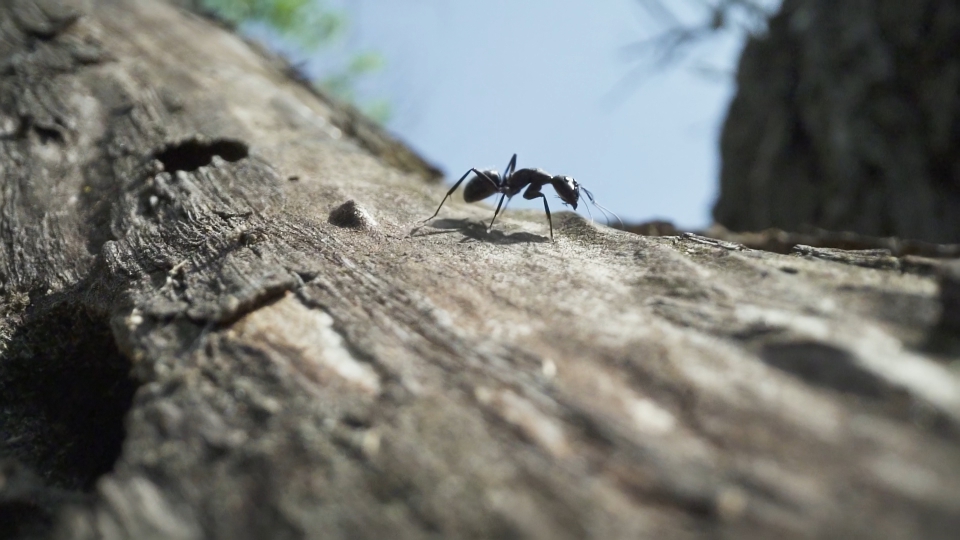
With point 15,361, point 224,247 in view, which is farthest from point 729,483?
point 15,361

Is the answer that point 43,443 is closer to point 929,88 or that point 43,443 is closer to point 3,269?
point 3,269

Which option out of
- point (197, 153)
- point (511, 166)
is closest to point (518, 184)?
point (511, 166)

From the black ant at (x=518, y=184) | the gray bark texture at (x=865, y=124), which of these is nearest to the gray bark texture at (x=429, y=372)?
the black ant at (x=518, y=184)

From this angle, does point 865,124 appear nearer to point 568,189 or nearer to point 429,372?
point 568,189

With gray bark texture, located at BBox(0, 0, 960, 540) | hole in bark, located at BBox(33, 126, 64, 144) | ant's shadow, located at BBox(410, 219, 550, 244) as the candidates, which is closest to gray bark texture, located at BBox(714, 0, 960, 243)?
ant's shadow, located at BBox(410, 219, 550, 244)

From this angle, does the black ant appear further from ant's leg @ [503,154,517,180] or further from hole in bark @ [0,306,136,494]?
hole in bark @ [0,306,136,494]

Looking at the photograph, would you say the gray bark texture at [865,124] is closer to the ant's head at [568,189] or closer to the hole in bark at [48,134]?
the ant's head at [568,189]
